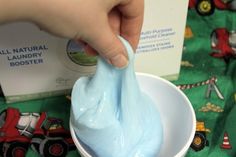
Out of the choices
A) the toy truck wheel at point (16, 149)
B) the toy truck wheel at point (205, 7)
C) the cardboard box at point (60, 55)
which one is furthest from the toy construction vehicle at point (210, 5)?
the toy truck wheel at point (16, 149)

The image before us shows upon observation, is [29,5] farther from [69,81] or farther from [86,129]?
[69,81]

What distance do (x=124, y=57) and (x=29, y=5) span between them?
12cm

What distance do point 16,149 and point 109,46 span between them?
24cm

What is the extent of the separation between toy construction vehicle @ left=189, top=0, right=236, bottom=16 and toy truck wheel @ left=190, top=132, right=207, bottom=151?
25cm

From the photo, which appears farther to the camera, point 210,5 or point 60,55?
point 210,5

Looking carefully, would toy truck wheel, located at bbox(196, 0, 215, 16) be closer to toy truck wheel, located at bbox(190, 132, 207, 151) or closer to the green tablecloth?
the green tablecloth

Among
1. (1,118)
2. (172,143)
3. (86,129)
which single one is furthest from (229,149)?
(1,118)

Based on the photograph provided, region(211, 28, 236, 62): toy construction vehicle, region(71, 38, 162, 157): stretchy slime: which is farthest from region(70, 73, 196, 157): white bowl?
region(211, 28, 236, 62): toy construction vehicle

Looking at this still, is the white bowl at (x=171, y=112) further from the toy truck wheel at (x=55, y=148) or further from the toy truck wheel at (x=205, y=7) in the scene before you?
the toy truck wheel at (x=205, y=7)

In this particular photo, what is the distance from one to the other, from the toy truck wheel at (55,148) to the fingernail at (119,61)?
18cm

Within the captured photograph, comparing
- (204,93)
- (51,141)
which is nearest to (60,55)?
(51,141)

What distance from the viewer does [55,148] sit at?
53 cm

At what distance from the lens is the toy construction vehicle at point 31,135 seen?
0.53 meters

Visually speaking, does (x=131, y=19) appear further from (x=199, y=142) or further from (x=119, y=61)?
(x=199, y=142)
